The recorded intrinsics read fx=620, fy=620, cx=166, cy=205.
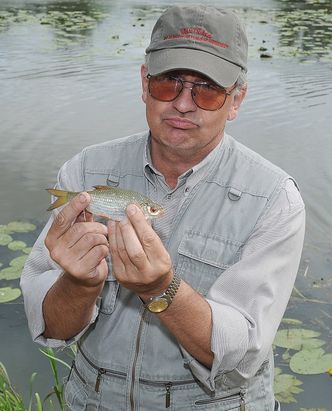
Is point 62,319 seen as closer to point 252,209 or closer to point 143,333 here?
point 143,333

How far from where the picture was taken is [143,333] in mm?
2705

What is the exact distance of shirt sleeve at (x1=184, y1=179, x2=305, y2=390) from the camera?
2.49 meters

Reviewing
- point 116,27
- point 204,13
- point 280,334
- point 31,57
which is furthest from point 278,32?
point 204,13

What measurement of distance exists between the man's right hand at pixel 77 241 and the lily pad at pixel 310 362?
2831 mm

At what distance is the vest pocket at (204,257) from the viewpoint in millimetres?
2729

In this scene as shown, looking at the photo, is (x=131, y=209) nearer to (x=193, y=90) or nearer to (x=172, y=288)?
(x=172, y=288)

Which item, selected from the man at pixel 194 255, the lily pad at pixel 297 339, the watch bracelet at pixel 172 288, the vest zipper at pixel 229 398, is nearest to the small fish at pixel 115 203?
the man at pixel 194 255

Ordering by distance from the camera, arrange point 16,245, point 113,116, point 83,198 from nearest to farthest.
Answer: point 83,198
point 16,245
point 113,116

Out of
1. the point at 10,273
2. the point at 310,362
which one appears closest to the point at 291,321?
the point at 310,362

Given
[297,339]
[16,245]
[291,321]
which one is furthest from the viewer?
[16,245]

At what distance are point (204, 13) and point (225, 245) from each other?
3.36 feet

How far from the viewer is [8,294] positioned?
5547 mm

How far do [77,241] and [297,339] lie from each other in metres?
3.24

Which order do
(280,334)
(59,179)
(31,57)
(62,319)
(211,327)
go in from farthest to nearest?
(31,57) → (280,334) → (59,179) → (62,319) → (211,327)
